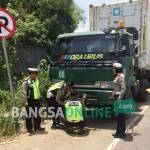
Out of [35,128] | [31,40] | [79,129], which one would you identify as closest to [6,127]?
[35,128]

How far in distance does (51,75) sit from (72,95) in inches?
38.2

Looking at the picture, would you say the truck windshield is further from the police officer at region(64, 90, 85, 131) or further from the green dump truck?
the police officer at region(64, 90, 85, 131)

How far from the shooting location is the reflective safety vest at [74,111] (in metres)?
9.77

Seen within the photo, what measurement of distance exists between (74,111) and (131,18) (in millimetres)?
5679

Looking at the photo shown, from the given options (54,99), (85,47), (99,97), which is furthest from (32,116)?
(85,47)

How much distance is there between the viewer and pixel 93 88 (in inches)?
417

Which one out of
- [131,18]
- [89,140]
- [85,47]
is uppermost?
[131,18]

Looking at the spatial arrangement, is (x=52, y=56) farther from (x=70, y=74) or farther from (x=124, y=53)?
(x=124, y=53)

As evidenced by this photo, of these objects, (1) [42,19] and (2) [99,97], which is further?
(1) [42,19]

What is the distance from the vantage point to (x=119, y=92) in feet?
31.3

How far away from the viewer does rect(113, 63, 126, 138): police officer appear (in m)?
9.41

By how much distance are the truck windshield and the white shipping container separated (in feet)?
9.32

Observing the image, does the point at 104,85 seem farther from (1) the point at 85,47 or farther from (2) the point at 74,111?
(1) the point at 85,47

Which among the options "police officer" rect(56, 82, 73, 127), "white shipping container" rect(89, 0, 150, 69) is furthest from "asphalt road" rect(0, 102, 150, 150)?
"white shipping container" rect(89, 0, 150, 69)
